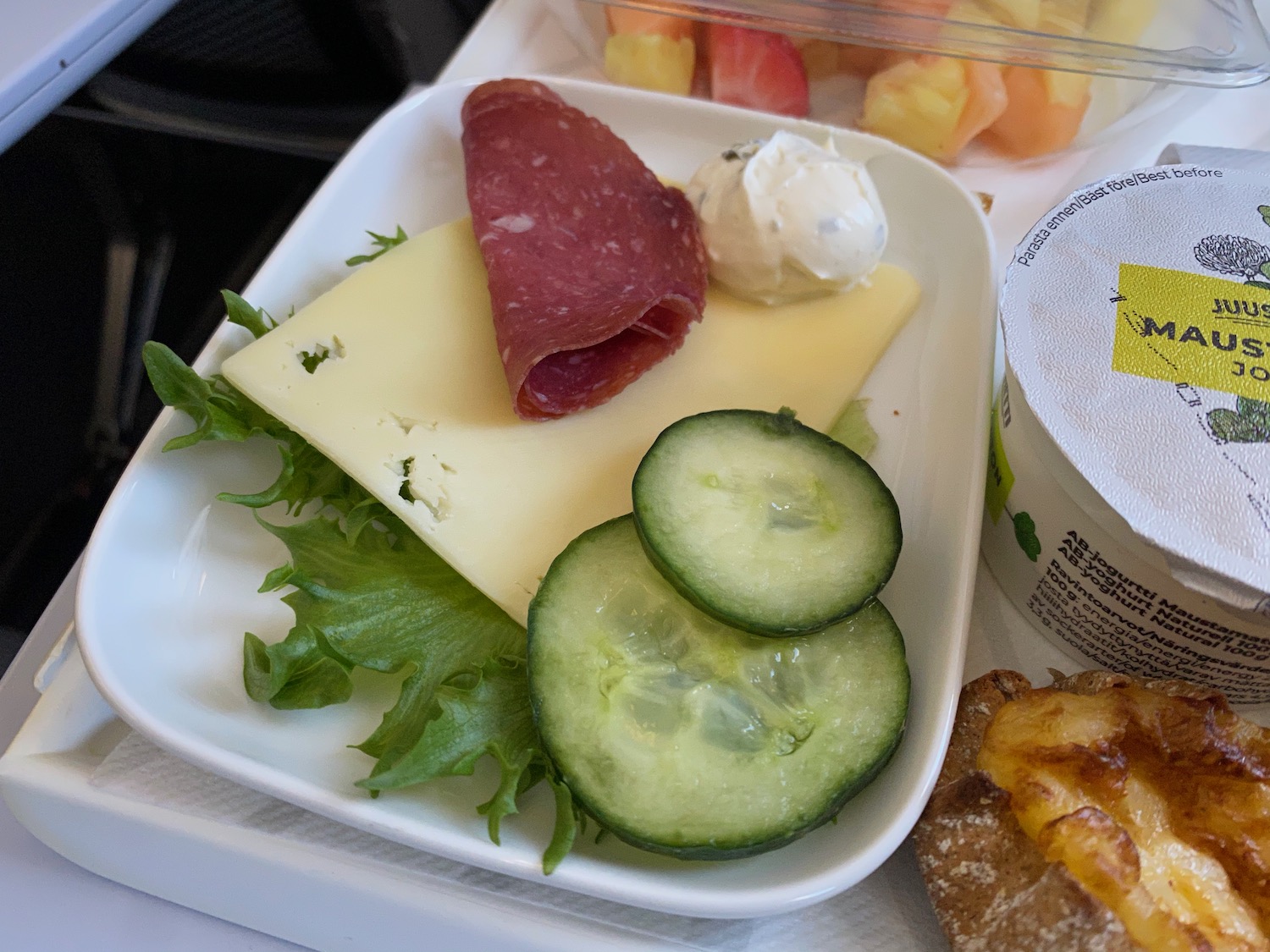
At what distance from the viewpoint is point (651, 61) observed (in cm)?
156

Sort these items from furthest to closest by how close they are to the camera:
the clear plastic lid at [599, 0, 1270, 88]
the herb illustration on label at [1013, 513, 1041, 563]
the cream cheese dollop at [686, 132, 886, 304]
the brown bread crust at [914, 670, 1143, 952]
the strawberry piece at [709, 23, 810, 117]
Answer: the strawberry piece at [709, 23, 810, 117] < the clear plastic lid at [599, 0, 1270, 88] < the cream cheese dollop at [686, 132, 886, 304] < the herb illustration on label at [1013, 513, 1041, 563] < the brown bread crust at [914, 670, 1143, 952]

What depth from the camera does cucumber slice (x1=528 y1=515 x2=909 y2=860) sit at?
2.50ft

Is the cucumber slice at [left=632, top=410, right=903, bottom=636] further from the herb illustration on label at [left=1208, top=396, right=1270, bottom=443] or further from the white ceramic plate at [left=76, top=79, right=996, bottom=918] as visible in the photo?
the herb illustration on label at [left=1208, top=396, right=1270, bottom=443]

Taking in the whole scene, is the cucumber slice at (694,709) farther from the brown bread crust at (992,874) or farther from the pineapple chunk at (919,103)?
the pineapple chunk at (919,103)

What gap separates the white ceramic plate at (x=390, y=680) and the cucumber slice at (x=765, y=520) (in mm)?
120

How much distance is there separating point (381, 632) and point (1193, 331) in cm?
87

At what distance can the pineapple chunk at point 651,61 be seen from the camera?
1549 millimetres

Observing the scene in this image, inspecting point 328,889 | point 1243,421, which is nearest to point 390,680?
point 328,889

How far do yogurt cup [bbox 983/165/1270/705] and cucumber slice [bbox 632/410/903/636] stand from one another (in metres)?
0.17

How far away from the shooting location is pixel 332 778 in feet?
2.83

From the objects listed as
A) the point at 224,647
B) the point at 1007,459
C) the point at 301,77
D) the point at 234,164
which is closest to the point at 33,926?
the point at 224,647

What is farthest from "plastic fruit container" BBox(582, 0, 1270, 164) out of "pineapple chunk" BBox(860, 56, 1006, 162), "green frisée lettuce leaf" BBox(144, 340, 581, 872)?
"green frisée lettuce leaf" BBox(144, 340, 581, 872)

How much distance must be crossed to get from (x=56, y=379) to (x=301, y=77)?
0.81 m

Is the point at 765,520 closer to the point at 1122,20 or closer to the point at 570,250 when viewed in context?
the point at 570,250
